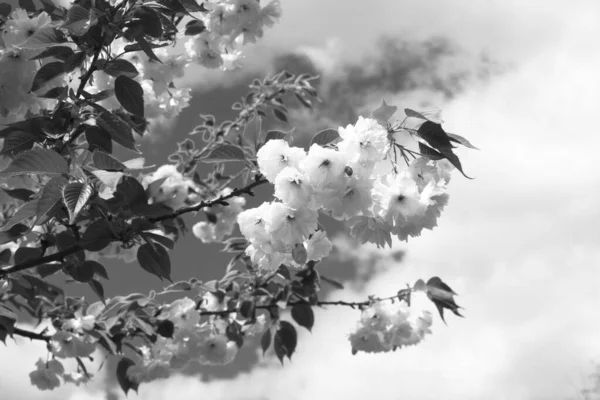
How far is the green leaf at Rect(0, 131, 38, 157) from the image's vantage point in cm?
152

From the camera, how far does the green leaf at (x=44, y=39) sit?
148 cm

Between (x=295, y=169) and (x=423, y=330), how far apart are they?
2497 mm

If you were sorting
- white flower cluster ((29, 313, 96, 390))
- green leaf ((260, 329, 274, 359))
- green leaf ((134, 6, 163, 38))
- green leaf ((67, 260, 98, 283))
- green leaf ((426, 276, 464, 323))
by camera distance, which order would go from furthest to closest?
green leaf ((260, 329, 274, 359)) < white flower cluster ((29, 313, 96, 390)) < green leaf ((426, 276, 464, 323)) < green leaf ((67, 260, 98, 283)) < green leaf ((134, 6, 163, 38))

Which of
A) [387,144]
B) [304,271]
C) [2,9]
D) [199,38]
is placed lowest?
[387,144]

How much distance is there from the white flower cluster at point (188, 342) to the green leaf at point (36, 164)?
1.80 m

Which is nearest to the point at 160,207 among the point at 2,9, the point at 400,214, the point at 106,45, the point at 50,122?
the point at 50,122

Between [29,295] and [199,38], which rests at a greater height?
[199,38]

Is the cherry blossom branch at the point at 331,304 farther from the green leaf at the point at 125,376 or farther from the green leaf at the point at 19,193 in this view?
the green leaf at the point at 19,193

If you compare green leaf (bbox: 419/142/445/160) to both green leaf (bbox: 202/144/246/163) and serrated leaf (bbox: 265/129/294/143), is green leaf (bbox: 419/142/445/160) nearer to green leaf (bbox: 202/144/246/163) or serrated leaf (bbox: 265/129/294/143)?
serrated leaf (bbox: 265/129/294/143)

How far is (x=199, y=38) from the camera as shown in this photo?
309 cm

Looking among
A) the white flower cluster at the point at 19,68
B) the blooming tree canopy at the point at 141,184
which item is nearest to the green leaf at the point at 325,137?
the blooming tree canopy at the point at 141,184

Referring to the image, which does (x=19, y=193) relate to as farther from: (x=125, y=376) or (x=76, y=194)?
(x=125, y=376)

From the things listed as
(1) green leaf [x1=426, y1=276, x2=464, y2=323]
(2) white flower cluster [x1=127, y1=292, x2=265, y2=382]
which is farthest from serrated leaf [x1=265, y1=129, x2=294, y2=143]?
(2) white flower cluster [x1=127, y1=292, x2=265, y2=382]

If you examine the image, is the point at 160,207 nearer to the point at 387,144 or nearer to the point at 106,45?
the point at 106,45
